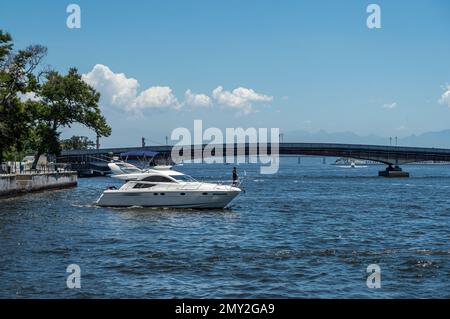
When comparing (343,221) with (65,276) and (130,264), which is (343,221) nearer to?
(130,264)

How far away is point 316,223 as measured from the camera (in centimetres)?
4081

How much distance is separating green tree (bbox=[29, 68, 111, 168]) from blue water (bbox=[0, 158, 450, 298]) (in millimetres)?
48474

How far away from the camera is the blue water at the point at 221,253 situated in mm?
20922

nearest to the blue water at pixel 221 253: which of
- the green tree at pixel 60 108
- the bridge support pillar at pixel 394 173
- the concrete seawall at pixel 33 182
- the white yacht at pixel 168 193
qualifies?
the white yacht at pixel 168 193

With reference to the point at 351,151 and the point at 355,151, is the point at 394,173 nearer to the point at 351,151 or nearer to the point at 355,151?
the point at 355,151

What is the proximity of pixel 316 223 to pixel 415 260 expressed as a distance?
14.8 meters

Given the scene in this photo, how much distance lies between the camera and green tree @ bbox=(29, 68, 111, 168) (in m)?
95.6

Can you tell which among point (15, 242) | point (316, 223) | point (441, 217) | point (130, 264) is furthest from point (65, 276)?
point (441, 217)

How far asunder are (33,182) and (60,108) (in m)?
28.9

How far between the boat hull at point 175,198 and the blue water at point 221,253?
0.88 metres
